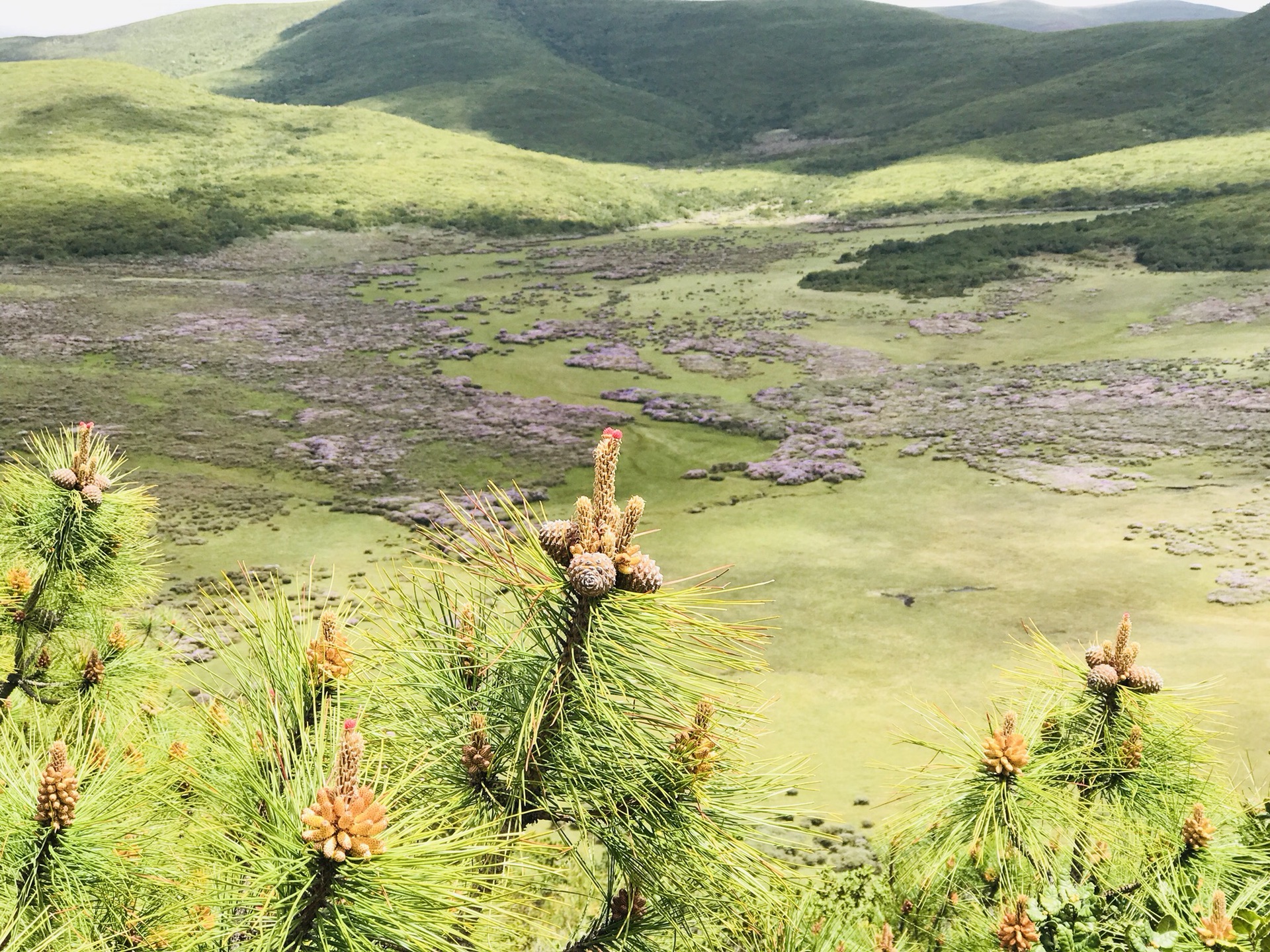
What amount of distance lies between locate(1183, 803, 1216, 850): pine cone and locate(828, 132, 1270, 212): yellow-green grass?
61631 millimetres

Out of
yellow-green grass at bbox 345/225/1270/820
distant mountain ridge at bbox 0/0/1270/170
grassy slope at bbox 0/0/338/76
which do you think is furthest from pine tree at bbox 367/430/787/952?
grassy slope at bbox 0/0/338/76

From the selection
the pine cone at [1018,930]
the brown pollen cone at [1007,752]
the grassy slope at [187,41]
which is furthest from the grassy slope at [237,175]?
the grassy slope at [187,41]

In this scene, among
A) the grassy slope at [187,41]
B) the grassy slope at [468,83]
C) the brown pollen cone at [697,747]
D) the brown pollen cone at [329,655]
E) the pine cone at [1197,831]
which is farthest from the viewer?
the grassy slope at [187,41]

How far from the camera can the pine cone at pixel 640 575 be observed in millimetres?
2639

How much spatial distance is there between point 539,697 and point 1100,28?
423 ft

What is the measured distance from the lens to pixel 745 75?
396 ft

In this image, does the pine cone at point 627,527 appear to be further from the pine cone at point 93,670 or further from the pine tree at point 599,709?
the pine cone at point 93,670

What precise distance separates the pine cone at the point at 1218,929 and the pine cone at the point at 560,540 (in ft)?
7.39

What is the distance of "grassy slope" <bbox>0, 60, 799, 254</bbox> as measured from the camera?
50.2m

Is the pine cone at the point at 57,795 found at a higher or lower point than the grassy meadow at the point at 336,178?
lower

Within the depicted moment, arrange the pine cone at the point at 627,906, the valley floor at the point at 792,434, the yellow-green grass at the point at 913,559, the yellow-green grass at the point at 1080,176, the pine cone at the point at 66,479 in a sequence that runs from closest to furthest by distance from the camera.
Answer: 1. the pine cone at the point at 627,906
2. the pine cone at the point at 66,479
3. the yellow-green grass at the point at 913,559
4. the valley floor at the point at 792,434
5. the yellow-green grass at the point at 1080,176

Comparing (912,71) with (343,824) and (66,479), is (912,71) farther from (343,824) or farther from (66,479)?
(343,824)

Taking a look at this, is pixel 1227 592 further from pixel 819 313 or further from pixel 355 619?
pixel 819 313

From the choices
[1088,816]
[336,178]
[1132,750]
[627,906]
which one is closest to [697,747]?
[627,906]
